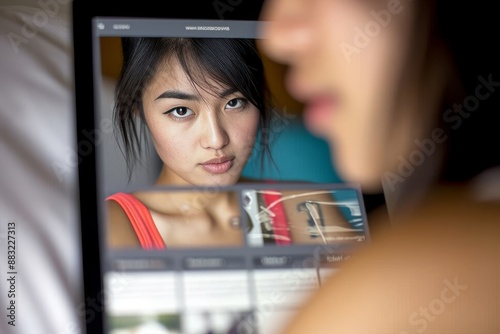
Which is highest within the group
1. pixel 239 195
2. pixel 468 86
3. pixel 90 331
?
pixel 468 86

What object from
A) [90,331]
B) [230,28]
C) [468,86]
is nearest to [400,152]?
[468,86]

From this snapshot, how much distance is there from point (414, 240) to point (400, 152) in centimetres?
10

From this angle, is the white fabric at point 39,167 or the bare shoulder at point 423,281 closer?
the bare shoulder at point 423,281

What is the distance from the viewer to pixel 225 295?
65 centimetres

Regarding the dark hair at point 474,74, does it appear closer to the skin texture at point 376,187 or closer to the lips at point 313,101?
the skin texture at point 376,187

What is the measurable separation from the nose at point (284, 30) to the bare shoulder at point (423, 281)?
0.19m

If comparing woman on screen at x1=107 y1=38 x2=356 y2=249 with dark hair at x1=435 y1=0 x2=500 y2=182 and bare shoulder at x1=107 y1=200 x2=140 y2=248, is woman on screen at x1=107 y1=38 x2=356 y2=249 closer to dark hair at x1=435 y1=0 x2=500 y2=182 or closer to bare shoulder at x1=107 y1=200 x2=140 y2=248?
bare shoulder at x1=107 y1=200 x2=140 y2=248

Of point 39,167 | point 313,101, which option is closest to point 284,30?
point 313,101

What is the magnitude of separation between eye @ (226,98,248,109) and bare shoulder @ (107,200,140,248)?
14 centimetres

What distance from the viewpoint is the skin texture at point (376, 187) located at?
2.08 ft

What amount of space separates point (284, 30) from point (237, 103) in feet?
0.29

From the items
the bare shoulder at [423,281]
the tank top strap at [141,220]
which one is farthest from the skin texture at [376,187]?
the tank top strap at [141,220]

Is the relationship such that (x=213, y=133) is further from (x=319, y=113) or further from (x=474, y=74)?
(x=474, y=74)

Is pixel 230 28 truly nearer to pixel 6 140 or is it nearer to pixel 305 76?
pixel 305 76
